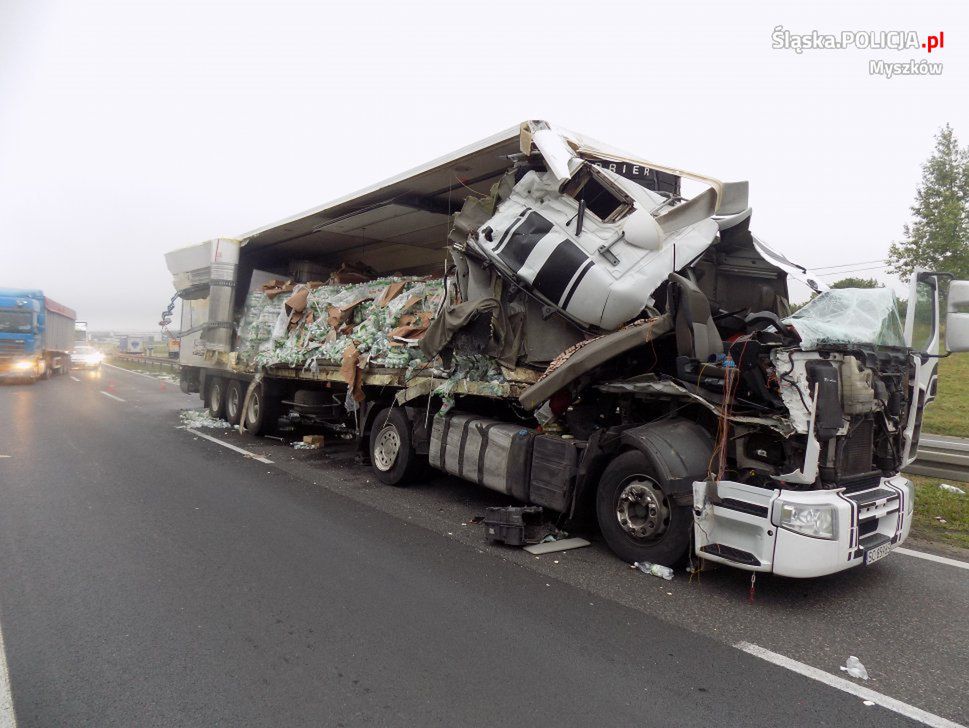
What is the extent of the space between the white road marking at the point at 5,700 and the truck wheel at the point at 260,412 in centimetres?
782

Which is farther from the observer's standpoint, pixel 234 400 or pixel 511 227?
pixel 234 400

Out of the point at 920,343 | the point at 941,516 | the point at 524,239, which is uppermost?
the point at 524,239

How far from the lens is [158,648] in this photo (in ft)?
10.8

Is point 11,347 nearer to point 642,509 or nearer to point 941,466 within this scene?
point 642,509

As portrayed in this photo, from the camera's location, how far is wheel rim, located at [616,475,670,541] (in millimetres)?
4453

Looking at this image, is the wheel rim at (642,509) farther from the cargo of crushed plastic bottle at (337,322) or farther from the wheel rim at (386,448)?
the wheel rim at (386,448)

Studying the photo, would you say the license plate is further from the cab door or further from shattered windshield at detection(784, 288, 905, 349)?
shattered windshield at detection(784, 288, 905, 349)

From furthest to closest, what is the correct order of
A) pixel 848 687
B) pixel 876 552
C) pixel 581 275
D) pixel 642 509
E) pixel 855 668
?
pixel 581 275
pixel 642 509
pixel 876 552
pixel 855 668
pixel 848 687

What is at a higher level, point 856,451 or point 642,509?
point 856,451

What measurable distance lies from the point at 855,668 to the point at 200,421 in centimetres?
1276

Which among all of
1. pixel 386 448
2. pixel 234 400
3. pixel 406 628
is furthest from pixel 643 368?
pixel 234 400

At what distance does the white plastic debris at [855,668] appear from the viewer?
10.3 ft

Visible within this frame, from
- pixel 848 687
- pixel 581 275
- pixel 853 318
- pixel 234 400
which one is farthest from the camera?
pixel 234 400

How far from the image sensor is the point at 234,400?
40.5ft
